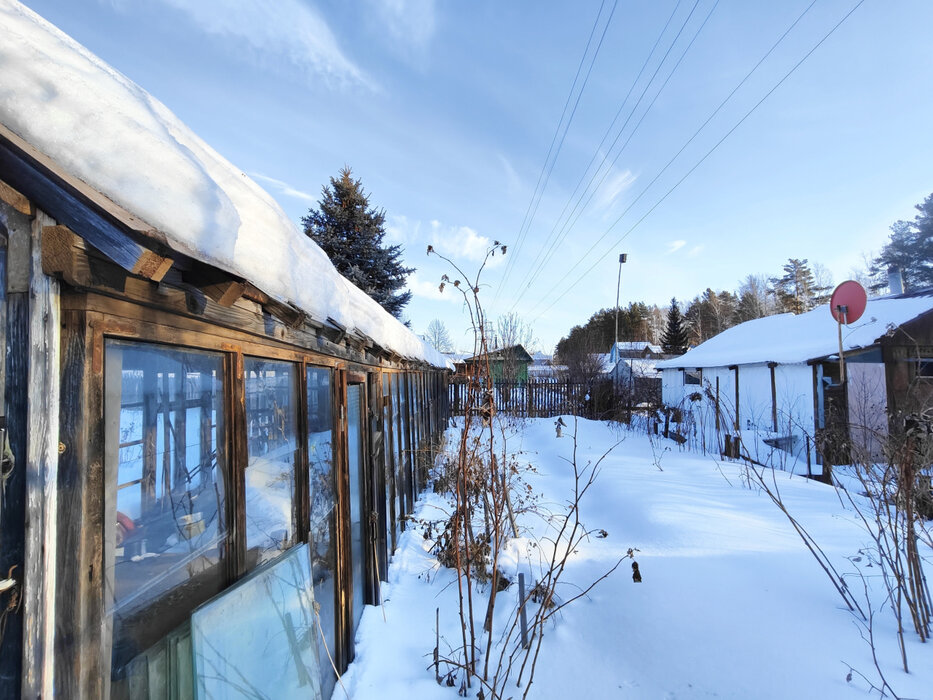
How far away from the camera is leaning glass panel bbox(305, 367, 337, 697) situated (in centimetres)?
245

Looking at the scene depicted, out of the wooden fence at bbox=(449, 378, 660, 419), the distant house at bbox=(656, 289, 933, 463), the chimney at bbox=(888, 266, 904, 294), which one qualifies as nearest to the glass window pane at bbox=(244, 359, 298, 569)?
the distant house at bbox=(656, 289, 933, 463)

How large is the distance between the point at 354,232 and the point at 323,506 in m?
16.5

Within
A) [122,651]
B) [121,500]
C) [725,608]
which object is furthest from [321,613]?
[725,608]

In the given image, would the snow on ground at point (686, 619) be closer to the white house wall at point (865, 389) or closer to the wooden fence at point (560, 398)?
the white house wall at point (865, 389)

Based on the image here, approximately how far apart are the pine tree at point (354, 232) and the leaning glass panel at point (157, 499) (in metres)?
16.0

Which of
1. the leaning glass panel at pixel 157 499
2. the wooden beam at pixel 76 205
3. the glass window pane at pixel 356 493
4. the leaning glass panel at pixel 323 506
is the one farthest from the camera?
the glass window pane at pixel 356 493

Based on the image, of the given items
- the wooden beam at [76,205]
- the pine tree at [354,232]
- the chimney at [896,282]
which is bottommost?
the wooden beam at [76,205]

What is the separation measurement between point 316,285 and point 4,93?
50.1 inches

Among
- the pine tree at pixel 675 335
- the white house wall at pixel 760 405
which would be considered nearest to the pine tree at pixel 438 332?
the pine tree at pixel 675 335

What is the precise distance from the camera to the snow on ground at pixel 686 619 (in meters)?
2.52

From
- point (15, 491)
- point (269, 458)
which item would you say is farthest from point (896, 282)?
point (15, 491)

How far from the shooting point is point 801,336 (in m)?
11.3

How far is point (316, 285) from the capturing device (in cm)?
210

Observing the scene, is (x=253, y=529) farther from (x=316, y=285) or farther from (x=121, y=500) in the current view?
(x=316, y=285)
